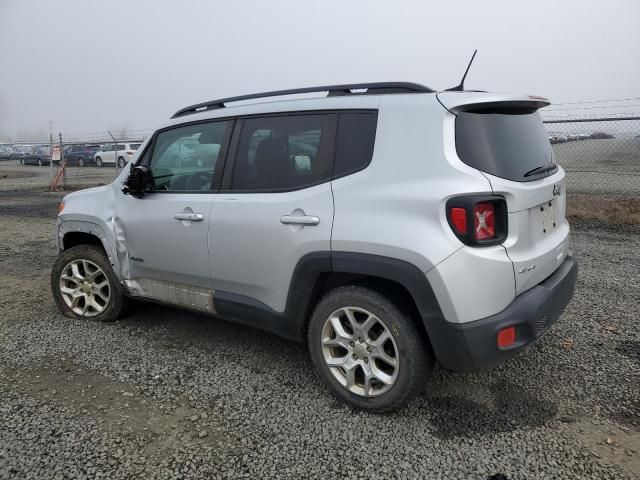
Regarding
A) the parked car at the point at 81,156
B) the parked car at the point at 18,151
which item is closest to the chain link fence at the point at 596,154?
the parked car at the point at 81,156

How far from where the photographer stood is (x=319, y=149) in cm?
287

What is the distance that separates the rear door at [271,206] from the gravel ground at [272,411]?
0.64 m

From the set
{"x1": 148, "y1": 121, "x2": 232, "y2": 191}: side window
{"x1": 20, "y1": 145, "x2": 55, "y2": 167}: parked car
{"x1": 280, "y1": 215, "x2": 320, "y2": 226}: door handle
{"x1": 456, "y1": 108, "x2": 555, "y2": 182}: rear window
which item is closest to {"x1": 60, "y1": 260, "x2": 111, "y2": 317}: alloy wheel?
{"x1": 148, "y1": 121, "x2": 232, "y2": 191}: side window

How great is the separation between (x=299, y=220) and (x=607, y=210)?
736cm

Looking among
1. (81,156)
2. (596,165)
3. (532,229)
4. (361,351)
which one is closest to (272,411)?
(361,351)

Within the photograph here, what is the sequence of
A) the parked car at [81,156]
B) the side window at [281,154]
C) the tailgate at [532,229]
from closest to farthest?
the tailgate at [532,229]
the side window at [281,154]
the parked car at [81,156]

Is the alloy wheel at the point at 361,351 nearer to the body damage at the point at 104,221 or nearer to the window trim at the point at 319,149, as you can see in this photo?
the window trim at the point at 319,149

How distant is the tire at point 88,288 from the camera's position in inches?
Answer: 159

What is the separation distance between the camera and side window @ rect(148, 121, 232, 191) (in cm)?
340

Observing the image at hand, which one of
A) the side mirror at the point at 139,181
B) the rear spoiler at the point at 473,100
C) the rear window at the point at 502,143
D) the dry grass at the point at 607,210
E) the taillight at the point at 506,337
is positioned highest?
the rear spoiler at the point at 473,100

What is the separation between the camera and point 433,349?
2531 mm

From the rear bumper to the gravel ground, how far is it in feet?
1.45

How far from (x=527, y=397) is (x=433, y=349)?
0.83 m

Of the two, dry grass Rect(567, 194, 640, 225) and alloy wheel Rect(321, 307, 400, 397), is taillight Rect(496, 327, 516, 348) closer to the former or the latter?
alloy wheel Rect(321, 307, 400, 397)
